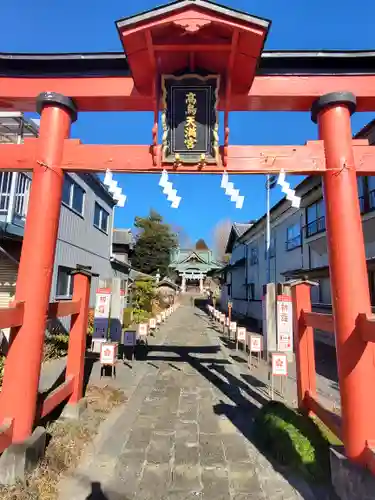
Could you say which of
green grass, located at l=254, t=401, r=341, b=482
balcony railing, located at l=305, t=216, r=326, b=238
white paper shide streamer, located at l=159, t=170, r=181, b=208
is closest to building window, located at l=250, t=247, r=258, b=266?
balcony railing, located at l=305, t=216, r=326, b=238

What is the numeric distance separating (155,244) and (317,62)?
37.7m

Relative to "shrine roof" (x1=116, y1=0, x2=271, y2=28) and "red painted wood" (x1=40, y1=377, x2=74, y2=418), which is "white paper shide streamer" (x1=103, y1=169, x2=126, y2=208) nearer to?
"shrine roof" (x1=116, y1=0, x2=271, y2=28)

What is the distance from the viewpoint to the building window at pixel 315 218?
15.1 meters

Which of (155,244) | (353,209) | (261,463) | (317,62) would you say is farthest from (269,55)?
(155,244)

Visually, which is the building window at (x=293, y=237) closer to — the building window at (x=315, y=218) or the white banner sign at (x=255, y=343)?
the building window at (x=315, y=218)

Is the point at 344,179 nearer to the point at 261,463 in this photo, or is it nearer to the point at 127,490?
the point at 261,463

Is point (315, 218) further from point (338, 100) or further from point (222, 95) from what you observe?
point (222, 95)

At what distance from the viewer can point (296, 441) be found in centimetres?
416

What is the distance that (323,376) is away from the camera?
927cm

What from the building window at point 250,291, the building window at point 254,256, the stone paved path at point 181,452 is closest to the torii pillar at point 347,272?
the stone paved path at point 181,452

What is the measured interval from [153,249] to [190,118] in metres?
37.5

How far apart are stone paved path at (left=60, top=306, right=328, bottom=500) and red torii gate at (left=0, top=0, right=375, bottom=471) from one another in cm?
102

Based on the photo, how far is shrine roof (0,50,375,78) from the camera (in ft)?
14.9

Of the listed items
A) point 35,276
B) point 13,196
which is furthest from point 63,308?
point 13,196
